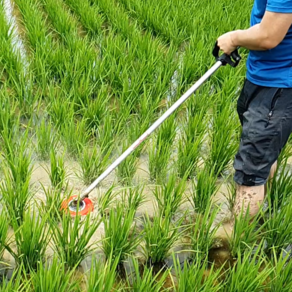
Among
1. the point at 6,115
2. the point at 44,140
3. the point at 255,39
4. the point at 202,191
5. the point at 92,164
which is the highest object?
the point at 255,39

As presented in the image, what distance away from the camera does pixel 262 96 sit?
65.9 inches

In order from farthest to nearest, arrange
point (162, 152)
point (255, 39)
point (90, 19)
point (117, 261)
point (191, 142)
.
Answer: point (90, 19) → point (191, 142) → point (162, 152) → point (255, 39) → point (117, 261)

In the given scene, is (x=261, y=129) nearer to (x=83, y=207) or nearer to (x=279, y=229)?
(x=279, y=229)

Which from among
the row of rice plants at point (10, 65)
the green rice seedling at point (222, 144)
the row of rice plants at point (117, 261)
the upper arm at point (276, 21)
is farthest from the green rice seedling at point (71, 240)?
the row of rice plants at point (10, 65)

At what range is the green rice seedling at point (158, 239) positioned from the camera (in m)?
1.58

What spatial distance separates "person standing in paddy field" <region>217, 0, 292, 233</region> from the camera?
1532 mm

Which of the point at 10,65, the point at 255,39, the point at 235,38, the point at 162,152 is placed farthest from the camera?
the point at 10,65

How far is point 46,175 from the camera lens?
2.08 metres

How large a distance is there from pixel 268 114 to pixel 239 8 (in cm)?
268

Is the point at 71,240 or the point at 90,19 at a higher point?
the point at 90,19

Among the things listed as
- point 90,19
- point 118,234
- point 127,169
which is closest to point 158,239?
point 118,234

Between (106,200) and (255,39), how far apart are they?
2.75 ft

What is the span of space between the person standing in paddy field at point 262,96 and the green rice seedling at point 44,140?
904mm

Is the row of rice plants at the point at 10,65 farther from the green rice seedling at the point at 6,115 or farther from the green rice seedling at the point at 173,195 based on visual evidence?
the green rice seedling at the point at 173,195
